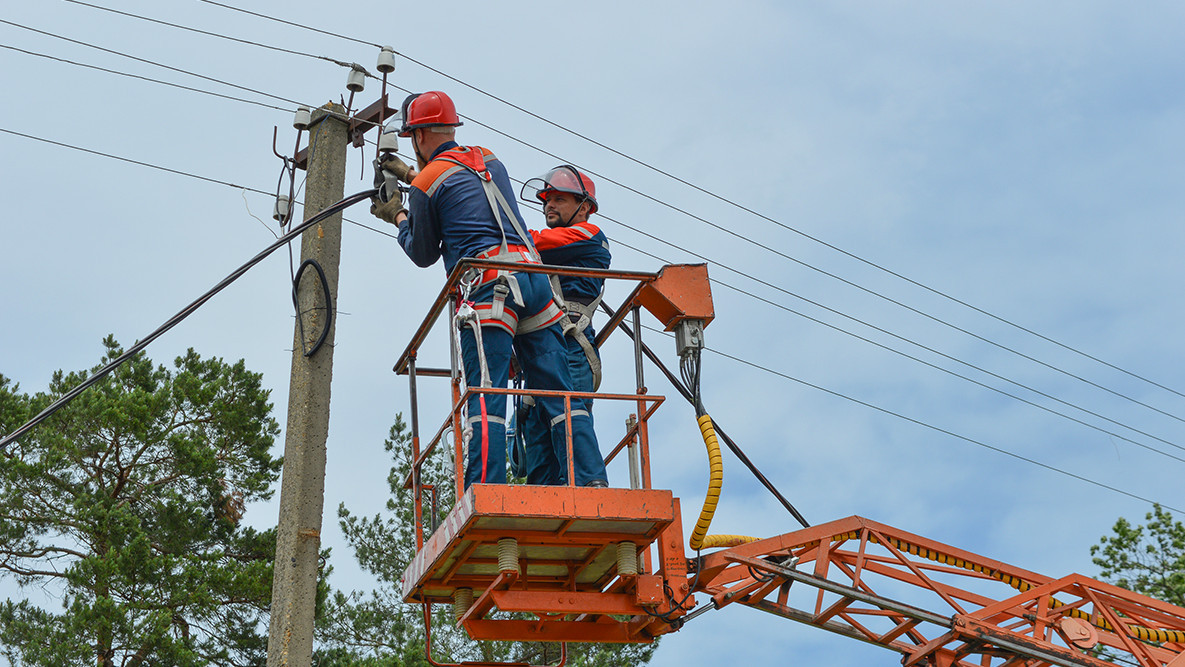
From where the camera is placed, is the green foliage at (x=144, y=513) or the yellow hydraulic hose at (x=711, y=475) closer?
the yellow hydraulic hose at (x=711, y=475)

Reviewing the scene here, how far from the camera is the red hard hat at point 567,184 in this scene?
9148mm

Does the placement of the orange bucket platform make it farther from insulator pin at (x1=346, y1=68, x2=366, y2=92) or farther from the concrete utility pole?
insulator pin at (x1=346, y1=68, x2=366, y2=92)

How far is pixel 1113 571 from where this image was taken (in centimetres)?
2448

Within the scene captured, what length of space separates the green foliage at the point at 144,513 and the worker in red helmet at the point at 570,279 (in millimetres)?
11989

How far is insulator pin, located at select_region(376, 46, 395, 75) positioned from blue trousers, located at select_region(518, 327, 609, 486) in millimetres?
2666

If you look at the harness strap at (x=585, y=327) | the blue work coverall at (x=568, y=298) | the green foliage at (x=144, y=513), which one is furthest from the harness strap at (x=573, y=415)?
the green foliage at (x=144, y=513)

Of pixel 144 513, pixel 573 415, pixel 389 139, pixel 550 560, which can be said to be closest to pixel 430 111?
pixel 389 139

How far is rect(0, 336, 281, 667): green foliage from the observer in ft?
63.3

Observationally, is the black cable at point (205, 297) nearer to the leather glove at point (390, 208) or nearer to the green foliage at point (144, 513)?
the leather glove at point (390, 208)

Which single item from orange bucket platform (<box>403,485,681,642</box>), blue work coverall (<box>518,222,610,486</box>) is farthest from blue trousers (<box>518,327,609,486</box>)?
orange bucket platform (<box>403,485,681,642</box>)

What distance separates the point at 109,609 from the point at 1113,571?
55.9 feet

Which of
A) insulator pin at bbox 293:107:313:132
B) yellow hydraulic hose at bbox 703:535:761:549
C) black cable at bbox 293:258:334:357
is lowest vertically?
yellow hydraulic hose at bbox 703:535:761:549

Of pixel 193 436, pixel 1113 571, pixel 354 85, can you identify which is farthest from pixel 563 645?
pixel 1113 571

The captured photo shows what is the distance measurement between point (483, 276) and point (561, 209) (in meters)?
1.22
